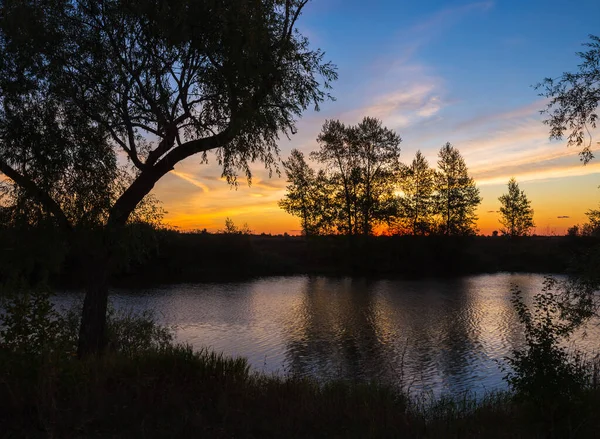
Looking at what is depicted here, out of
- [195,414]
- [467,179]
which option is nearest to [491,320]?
[195,414]

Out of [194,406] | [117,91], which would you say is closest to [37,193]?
[117,91]

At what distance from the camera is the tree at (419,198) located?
50.6m

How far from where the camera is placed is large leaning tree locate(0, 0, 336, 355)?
31.2 feet

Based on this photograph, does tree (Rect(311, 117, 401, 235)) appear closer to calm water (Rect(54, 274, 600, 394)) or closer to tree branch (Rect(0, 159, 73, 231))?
calm water (Rect(54, 274, 600, 394))

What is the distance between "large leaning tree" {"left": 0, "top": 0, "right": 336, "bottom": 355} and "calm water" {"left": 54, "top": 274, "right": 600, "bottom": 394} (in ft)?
20.0

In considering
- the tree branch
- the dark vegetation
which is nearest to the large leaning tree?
the tree branch

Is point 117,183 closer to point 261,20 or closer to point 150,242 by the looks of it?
point 150,242

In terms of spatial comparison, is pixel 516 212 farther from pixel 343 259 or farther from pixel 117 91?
pixel 117 91

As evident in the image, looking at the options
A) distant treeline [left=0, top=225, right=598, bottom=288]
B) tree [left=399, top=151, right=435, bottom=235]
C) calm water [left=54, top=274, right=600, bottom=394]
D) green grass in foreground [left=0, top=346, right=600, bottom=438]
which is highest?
tree [left=399, top=151, right=435, bottom=235]

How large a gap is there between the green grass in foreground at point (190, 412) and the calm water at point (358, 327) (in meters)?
4.11

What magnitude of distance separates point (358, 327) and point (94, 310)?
46.8 ft

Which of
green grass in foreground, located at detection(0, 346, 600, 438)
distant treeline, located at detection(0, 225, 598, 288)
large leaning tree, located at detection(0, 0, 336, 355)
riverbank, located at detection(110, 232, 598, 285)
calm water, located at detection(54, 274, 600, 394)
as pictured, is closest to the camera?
green grass in foreground, located at detection(0, 346, 600, 438)

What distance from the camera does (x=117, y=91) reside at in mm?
10266

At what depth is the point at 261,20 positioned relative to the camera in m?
9.98
